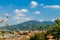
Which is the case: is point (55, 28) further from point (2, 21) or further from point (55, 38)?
point (2, 21)

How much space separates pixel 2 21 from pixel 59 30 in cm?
A: 3033

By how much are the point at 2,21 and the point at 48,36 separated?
36.9 metres

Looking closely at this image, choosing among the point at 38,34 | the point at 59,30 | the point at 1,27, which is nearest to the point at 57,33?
the point at 59,30

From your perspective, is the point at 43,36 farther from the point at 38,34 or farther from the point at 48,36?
the point at 48,36

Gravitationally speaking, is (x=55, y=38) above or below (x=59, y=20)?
below

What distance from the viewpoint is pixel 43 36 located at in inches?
1800

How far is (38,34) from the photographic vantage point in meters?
44.1

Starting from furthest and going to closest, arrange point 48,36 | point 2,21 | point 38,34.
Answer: point 48,36 → point 38,34 → point 2,21

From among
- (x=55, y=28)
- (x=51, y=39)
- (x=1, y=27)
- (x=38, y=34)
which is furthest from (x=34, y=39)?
(x=1, y=27)

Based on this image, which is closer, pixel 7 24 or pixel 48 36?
pixel 7 24

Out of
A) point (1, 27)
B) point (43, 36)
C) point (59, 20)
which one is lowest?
point (1, 27)

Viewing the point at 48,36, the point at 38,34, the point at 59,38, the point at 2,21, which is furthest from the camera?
the point at 48,36

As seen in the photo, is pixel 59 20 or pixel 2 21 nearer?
pixel 2 21

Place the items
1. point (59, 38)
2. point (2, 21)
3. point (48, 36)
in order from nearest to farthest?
point (2, 21)
point (59, 38)
point (48, 36)
